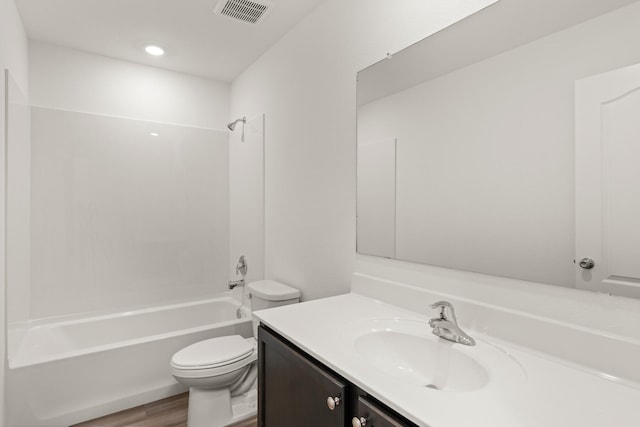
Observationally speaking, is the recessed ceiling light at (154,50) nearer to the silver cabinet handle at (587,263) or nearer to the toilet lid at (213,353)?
the toilet lid at (213,353)

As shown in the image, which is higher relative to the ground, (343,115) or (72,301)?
(343,115)

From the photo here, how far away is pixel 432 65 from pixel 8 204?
2.32 meters

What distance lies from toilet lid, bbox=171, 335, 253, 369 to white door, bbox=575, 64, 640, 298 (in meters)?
1.75

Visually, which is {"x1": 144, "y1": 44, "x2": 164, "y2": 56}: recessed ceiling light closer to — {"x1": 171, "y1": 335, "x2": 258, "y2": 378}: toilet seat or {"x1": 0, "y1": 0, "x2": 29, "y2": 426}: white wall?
{"x1": 0, "y1": 0, "x2": 29, "y2": 426}: white wall

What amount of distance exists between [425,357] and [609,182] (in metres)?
0.76

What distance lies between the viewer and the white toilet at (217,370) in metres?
1.91

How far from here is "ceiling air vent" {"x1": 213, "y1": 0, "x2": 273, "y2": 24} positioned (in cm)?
203

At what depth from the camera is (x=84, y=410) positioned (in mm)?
2059

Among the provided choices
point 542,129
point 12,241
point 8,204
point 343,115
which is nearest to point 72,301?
point 12,241

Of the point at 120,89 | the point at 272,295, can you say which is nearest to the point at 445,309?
the point at 272,295

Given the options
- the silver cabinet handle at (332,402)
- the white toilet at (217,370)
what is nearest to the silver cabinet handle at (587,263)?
the silver cabinet handle at (332,402)

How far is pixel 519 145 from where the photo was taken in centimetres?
109

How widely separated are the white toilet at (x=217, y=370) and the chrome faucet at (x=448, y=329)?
3.74 ft

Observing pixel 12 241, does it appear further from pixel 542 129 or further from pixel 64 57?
pixel 542 129
